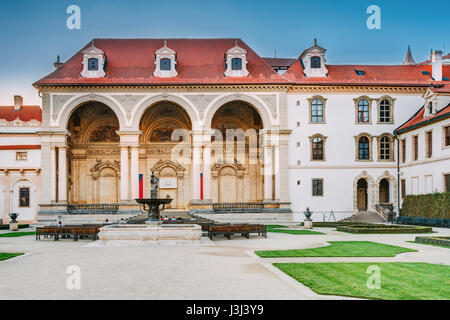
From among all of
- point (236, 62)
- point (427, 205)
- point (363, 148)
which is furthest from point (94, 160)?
point (427, 205)

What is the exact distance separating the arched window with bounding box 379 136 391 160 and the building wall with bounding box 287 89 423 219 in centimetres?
46

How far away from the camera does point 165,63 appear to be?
44500 millimetres

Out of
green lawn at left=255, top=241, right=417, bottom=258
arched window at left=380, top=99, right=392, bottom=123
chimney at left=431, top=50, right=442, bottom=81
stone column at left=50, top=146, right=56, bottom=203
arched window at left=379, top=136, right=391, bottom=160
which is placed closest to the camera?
green lawn at left=255, top=241, right=417, bottom=258

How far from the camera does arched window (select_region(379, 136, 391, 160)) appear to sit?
149 feet

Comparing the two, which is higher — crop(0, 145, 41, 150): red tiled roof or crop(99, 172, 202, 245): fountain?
crop(0, 145, 41, 150): red tiled roof

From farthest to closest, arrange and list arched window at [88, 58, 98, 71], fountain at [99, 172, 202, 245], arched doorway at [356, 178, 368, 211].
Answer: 1. arched doorway at [356, 178, 368, 211]
2. arched window at [88, 58, 98, 71]
3. fountain at [99, 172, 202, 245]

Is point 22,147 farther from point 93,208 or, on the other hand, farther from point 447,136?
point 447,136

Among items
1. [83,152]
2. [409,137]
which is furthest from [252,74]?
[83,152]

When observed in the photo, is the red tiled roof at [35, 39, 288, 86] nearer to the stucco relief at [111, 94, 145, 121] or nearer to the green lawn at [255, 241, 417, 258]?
the stucco relief at [111, 94, 145, 121]

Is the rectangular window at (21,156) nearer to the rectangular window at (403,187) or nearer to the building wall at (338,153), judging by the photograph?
the building wall at (338,153)

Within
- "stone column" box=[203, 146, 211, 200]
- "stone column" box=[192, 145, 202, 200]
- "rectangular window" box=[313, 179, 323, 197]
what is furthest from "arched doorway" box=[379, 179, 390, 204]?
"stone column" box=[192, 145, 202, 200]

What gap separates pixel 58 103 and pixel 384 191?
3067 cm

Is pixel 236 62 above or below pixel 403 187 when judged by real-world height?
above

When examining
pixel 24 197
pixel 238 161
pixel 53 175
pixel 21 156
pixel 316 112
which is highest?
pixel 316 112
